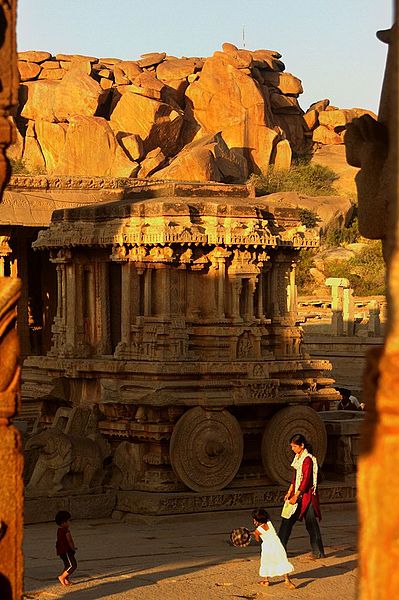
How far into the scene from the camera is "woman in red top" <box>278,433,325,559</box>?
538 inches

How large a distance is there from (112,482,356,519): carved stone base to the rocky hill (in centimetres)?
3236

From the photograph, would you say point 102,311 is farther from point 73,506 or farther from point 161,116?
point 161,116

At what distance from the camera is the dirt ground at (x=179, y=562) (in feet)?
40.7

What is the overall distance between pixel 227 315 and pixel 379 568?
1613 centimetres

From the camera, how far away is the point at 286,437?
1877 centimetres

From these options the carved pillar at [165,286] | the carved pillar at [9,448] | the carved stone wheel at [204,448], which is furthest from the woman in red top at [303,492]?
the carved pillar at [9,448]

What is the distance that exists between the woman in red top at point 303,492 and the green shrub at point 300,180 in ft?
148

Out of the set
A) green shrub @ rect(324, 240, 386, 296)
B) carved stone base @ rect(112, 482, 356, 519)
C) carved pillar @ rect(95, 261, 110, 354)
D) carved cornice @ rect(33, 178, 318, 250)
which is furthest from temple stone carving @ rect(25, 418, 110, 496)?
green shrub @ rect(324, 240, 386, 296)

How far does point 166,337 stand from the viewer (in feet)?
62.8

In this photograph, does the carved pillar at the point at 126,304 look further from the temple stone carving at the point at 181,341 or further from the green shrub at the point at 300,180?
the green shrub at the point at 300,180

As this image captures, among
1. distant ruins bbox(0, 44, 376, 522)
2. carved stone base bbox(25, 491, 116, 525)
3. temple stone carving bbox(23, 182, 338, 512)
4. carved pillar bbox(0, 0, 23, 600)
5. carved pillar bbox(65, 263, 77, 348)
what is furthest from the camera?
carved pillar bbox(65, 263, 77, 348)

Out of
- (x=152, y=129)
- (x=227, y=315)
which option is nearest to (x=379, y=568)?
(x=227, y=315)

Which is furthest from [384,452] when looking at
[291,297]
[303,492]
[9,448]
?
[291,297]

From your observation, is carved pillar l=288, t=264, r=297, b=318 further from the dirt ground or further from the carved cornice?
the dirt ground
